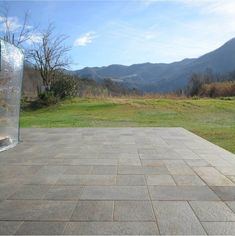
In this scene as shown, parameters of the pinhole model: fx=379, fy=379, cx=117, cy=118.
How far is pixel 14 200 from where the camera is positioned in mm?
4227

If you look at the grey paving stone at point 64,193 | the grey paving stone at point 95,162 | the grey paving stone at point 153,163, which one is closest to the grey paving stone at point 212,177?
the grey paving stone at point 153,163

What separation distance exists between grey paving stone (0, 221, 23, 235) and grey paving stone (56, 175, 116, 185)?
1445 millimetres

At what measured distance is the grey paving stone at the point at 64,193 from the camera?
14.1 ft

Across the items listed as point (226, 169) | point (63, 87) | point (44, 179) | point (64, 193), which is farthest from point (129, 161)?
point (63, 87)

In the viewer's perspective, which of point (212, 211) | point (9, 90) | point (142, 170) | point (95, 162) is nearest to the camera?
point (212, 211)

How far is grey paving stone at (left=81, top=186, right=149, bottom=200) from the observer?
14.1ft

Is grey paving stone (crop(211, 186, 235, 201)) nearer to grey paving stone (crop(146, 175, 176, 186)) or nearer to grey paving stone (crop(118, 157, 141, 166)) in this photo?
grey paving stone (crop(146, 175, 176, 186))

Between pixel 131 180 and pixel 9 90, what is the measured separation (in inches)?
158

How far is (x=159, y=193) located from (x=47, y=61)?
27544mm

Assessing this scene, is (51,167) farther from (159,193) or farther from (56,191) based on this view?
(159,193)

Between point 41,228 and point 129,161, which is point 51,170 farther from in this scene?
point 41,228

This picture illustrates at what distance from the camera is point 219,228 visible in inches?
133

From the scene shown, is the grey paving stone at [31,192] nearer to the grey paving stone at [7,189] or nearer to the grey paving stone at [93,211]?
the grey paving stone at [7,189]

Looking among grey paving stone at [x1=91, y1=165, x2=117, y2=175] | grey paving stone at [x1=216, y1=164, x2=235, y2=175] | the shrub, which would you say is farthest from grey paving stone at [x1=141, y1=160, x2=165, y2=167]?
the shrub
